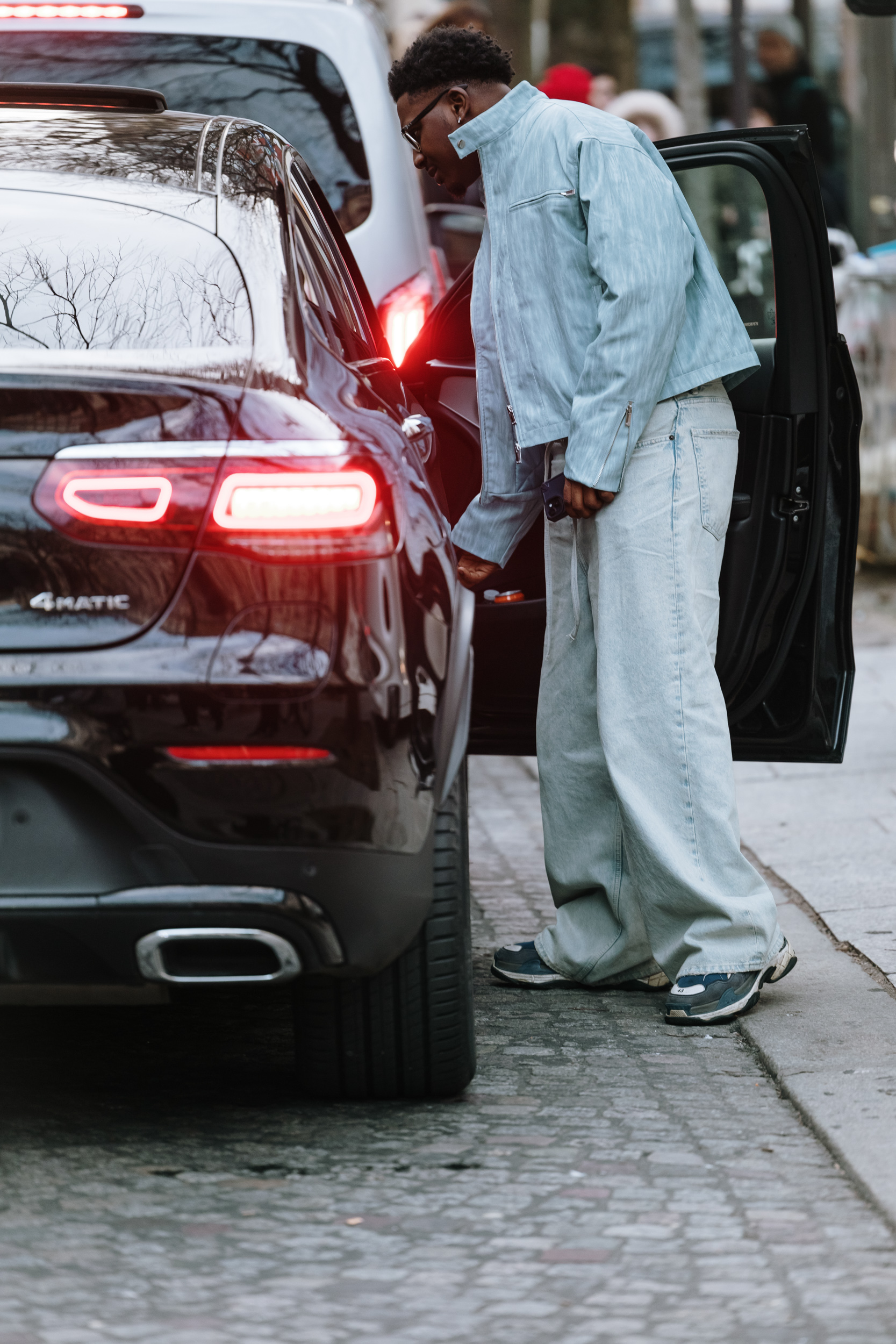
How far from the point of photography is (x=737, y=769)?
21.4 feet

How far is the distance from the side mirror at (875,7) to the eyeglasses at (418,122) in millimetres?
3238

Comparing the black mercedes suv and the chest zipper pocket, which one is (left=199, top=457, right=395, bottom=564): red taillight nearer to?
the black mercedes suv

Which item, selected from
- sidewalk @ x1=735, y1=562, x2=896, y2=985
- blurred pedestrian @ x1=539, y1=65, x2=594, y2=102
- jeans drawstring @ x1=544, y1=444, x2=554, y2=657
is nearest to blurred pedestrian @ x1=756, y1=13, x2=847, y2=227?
blurred pedestrian @ x1=539, y1=65, x2=594, y2=102

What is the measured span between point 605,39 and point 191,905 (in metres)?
17.9

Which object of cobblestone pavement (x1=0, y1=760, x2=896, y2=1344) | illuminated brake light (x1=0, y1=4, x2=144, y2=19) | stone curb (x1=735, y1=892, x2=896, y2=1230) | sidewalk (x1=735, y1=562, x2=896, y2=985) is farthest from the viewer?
illuminated brake light (x1=0, y1=4, x2=144, y2=19)

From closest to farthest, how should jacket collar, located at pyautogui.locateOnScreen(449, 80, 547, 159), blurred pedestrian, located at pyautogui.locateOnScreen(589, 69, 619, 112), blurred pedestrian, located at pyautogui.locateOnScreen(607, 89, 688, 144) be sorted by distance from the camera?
jacket collar, located at pyautogui.locateOnScreen(449, 80, 547, 159) < blurred pedestrian, located at pyautogui.locateOnScreen(589, 69, 619, 112) < blurred pedestrian, located at pyautogui.locateOnScreen(607, 89, 688, 144)

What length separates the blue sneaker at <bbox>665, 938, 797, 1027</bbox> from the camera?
12.9 ft

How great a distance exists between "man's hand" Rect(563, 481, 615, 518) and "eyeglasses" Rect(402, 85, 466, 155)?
29.3 inches

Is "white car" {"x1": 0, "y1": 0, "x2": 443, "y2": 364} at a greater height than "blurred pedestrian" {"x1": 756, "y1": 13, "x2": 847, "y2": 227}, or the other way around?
"white car" {"x1": 0, "y1": 0, "x2": 443, "y2": 364}

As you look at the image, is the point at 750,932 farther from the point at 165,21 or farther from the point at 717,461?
the point at 165,21

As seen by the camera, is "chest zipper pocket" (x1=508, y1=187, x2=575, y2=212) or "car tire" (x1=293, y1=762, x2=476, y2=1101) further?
"chest zipper pocket" (x1=508, y1=187, x2=575, y2=212)

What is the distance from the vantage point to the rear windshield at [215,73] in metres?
5.75

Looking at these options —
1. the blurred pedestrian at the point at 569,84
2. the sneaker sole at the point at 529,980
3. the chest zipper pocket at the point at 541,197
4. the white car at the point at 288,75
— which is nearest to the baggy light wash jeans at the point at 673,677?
the sneaker sole at the point at 529,980

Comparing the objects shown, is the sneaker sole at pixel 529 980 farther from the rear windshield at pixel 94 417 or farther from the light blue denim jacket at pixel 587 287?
the rear windshield at pixel 94 417
